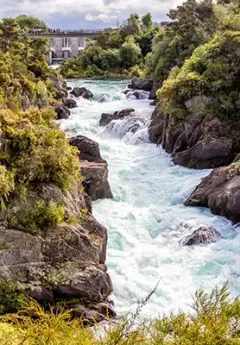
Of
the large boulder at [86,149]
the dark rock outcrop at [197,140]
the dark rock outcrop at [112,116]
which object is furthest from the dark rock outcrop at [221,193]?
the dark rock outcrop at [112,116]

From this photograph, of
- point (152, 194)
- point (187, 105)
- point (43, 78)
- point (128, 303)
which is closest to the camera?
point (128, 303)

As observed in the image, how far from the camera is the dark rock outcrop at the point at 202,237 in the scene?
1445 centimetres

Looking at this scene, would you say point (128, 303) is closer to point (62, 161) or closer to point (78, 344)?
point (62, 161)

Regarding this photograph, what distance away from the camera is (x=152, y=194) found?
18781mm

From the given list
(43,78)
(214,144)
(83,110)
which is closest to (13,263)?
(214,144)

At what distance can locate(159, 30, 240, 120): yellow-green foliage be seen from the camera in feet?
74.3

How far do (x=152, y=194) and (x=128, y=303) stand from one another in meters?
7.81

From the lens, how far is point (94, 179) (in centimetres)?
1703

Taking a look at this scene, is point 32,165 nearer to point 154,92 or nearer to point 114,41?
point 154,92

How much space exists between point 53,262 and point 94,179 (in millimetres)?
6725

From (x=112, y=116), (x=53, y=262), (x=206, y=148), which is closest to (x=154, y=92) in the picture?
(x=112, y=116)

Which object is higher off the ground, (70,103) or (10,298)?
(70,103)

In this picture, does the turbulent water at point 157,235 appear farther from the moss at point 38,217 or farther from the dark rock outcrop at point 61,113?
the dark rock outcrop at point 61,113

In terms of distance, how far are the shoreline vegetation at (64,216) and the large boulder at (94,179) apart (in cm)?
245
